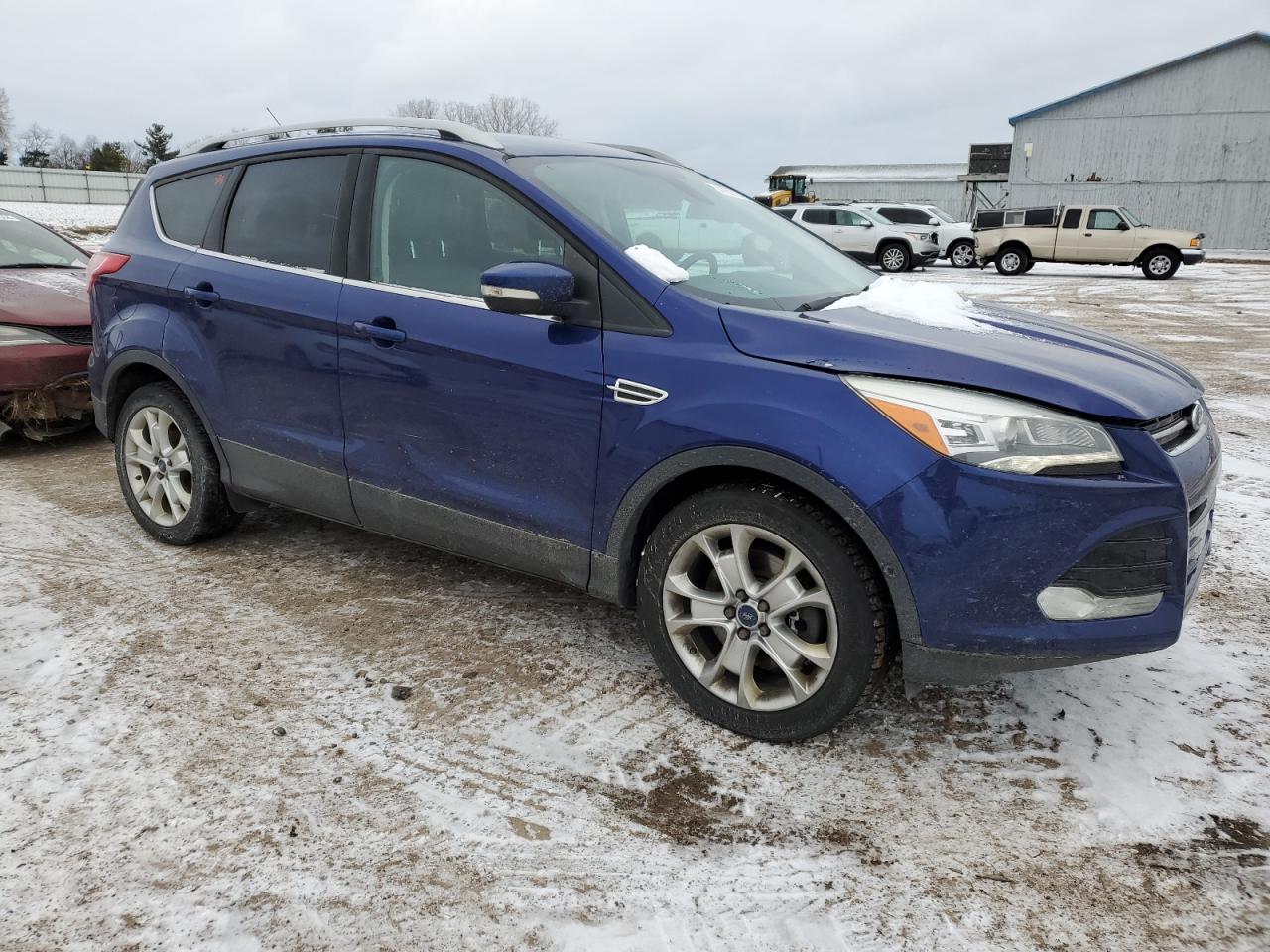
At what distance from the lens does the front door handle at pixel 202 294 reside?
3.85 meters

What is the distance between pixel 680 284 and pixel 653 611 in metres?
1.01

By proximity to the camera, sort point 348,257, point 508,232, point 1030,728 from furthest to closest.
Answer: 1. point 348,257
2. point 508,232
3. point 1030,728

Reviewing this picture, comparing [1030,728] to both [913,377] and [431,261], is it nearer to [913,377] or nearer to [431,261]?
[913,377]

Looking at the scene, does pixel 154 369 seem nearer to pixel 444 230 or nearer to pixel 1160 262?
pixel 444 230

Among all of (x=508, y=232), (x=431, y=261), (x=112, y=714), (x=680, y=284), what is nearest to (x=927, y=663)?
(x=680, y=284)

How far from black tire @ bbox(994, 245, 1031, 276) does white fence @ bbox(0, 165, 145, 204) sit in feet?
117

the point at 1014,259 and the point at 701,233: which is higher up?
the point at 701,233

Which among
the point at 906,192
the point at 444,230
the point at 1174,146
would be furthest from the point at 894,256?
the point at 444,230

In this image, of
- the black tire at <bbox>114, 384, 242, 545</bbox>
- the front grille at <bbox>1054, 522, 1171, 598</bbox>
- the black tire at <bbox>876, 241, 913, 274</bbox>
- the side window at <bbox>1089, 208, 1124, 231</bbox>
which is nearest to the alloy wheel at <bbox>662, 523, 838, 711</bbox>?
the front grille at <bbox>1054, 522, 1171, 598</bbox>

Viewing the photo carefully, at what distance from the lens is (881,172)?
48000 mm

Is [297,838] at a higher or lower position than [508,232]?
lower

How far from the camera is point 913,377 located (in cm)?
245

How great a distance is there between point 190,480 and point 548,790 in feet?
8.40

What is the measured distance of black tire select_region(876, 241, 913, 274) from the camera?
2439 cm
